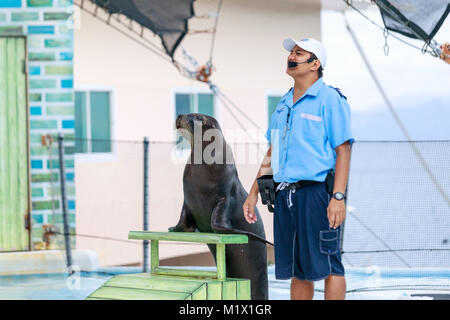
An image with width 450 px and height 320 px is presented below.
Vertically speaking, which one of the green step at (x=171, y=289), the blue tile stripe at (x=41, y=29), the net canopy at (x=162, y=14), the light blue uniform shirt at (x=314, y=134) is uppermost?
the net canopy at (x=162, y=14)

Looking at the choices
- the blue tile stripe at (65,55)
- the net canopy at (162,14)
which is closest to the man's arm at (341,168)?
the blue tile stripe at (65,55)

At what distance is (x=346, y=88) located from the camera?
53.1 feet

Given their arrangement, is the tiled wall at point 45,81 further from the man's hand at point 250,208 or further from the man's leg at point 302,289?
the man's leg at point 302,289

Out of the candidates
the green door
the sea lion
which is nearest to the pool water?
the green door

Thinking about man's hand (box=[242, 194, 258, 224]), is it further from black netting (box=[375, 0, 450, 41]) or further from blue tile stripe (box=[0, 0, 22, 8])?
black netting (box=[375, 0, 450, 41])

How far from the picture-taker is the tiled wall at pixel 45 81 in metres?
8.46

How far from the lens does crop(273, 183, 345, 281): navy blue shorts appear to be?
411 centimetres

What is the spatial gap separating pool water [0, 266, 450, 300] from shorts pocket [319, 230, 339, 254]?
9.33ft

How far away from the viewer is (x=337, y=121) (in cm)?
416

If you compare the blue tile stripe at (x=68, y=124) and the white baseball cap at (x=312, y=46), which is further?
the blue tile stripe at (x=68, y=124)

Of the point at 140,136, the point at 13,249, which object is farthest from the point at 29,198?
the point at 140,136

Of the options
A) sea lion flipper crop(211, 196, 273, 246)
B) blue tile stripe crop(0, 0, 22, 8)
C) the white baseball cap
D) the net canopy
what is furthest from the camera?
the net canopy

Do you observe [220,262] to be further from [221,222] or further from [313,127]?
[313,127]
